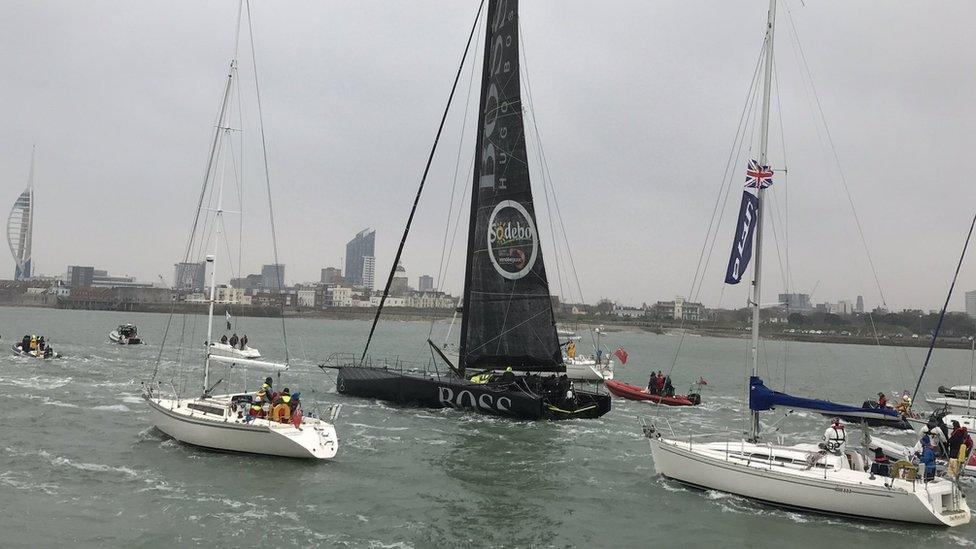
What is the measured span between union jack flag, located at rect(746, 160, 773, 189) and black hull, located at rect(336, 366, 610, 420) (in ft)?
40.7

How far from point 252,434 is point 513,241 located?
1562 cm

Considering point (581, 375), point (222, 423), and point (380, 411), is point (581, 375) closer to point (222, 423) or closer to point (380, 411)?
point (380, 411)

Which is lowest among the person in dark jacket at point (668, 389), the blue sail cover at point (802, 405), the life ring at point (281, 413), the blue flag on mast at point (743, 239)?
the person in dark jacket at point (668, 389)

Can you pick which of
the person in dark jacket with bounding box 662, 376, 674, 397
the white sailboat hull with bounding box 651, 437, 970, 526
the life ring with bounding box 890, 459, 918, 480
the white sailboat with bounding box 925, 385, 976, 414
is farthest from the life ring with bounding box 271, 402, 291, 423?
the white sailboat with bounding box 925, 385, 976, 414

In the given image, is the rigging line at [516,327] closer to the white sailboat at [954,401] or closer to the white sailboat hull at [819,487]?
the white sailboat hull at [819,487]

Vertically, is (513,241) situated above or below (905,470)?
above

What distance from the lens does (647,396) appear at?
39.8m

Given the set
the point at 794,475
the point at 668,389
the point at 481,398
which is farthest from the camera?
the point at 668,389

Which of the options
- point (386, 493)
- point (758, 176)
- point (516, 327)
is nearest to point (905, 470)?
point (758, 176)

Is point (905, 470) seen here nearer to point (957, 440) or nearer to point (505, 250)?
point (957, 440)

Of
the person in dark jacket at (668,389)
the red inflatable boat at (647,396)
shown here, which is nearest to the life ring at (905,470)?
the red inflatable boat at (647,396)

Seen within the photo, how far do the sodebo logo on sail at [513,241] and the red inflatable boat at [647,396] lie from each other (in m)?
10.2

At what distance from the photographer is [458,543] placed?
15.2 meters

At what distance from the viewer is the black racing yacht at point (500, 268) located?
32.8m
